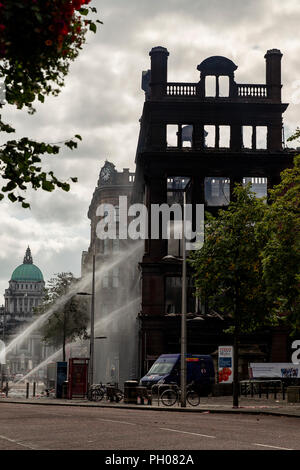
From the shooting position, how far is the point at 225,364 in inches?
1818

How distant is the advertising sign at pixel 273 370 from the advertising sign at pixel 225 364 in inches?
87.0

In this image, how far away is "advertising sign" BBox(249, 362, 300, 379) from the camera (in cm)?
4869

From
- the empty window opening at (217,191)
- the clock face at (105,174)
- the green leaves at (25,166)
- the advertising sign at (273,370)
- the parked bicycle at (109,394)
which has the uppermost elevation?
the clock face at (105,174)

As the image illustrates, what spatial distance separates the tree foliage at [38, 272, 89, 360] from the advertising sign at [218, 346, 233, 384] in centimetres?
2382

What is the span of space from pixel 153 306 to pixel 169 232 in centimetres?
577

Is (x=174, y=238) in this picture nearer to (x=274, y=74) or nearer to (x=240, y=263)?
(x=274, y=74)

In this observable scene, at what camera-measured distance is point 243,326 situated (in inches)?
1430

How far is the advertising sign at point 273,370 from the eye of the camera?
4869 cm

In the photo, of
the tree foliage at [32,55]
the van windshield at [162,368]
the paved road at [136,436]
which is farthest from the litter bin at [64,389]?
the tree foliage at [32,55]

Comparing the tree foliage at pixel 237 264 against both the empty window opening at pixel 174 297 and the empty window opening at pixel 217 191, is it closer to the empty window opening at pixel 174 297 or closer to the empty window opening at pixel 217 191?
the empty window opening at pixel 174 297

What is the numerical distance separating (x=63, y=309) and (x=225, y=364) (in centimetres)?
2540

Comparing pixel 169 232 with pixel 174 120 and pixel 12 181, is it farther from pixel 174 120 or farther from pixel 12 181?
pixel 12 181

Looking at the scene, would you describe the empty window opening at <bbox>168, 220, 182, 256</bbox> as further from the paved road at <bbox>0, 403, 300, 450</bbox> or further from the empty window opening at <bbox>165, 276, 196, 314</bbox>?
the paved road at <bbox>0, 403, 300, 450</bbox>

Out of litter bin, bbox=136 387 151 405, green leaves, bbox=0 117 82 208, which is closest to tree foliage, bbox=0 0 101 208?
green leaves, bbox=0 117 82 208
